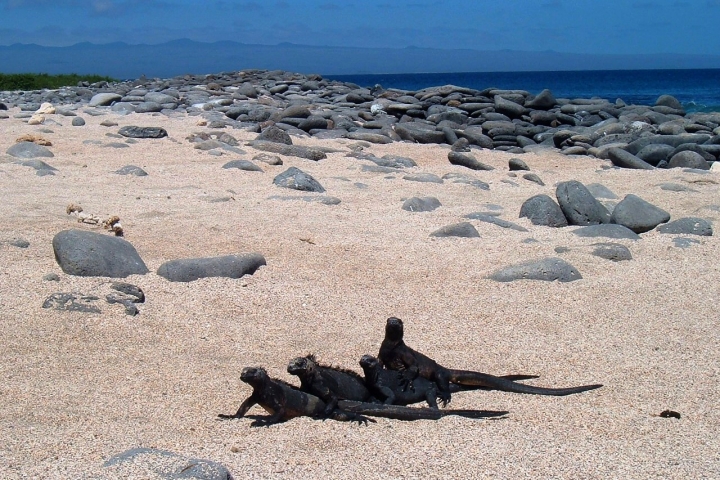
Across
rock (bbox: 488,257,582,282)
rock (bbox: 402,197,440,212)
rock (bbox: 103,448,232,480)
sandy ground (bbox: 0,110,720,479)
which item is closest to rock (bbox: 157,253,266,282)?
sandy ground (bbox: 0,110,720,479)

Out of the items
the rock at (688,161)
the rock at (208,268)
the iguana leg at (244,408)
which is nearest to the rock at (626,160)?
the rock at (688,161)

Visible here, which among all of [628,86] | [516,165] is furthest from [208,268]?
[628,86]

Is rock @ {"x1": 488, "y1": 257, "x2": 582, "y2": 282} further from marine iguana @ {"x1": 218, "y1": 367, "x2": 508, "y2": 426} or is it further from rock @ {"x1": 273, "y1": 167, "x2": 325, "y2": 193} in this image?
rock @ {"x1": 273, "y1": 167, "x2": 325, "y2": 193}

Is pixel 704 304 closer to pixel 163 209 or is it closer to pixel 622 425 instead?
pixel 622 425

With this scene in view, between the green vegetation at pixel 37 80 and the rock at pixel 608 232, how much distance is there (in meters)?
22.4

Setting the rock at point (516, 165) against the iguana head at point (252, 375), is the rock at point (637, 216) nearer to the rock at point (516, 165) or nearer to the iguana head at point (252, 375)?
the rock at point (516, 165)

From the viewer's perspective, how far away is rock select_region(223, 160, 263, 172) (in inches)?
376

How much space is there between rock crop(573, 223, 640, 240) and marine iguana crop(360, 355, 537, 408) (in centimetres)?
368

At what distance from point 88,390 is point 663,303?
146 inches

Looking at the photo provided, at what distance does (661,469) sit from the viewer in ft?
9.84

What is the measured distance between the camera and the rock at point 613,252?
6336 mm

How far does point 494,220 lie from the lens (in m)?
7.54

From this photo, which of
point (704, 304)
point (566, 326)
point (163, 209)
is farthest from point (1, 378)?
point (704, 304)

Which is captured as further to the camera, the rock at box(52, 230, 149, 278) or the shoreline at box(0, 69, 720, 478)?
the rock at box(52, 230, 149, 278)
